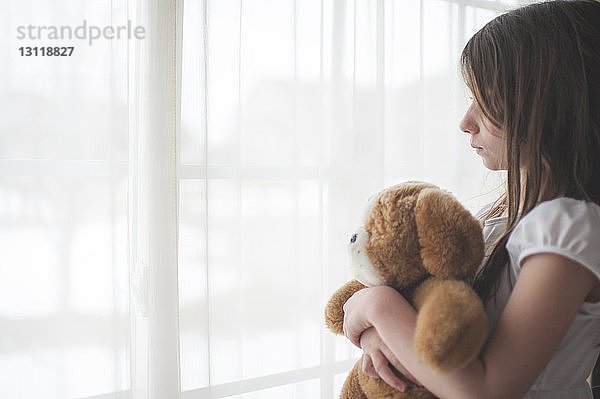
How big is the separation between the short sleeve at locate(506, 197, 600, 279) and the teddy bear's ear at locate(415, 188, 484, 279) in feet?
0.21

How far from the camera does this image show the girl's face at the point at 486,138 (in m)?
0.97

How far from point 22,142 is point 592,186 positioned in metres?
1.14

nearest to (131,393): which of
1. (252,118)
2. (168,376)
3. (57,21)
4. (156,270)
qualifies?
(168,376)

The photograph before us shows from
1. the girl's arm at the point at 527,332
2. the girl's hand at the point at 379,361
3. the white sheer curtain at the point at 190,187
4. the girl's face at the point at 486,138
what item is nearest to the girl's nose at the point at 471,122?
the girl's face at the point at 486,138

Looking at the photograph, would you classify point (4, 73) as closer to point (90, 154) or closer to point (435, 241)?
point (90, 154)

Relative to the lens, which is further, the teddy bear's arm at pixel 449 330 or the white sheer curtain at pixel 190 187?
the white sheer curtain at pixel 190 187

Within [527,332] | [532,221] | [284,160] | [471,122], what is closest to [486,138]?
[471,122]

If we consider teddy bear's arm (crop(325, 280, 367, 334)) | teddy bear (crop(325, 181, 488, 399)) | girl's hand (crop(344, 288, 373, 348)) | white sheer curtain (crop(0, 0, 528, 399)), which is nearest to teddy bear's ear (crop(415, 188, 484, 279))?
teddy bear (crop(325, 181, 488, 399))

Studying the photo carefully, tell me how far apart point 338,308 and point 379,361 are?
0.16 meters

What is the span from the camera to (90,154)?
1298mm

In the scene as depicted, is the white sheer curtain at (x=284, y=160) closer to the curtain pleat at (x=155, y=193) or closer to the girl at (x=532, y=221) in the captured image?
the curtain pleat at (x=155, y=193)

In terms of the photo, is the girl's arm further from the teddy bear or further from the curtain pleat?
the curtain pleat

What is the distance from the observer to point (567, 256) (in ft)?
2.58

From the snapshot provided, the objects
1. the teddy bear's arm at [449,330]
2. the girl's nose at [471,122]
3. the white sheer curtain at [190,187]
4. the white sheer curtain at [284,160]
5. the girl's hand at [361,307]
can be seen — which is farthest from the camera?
the white sheer curtain at [284,160]
